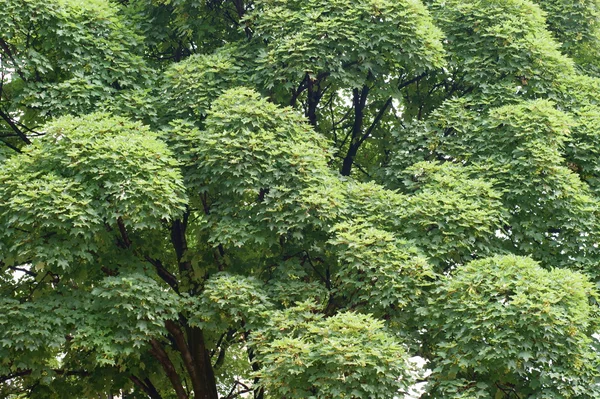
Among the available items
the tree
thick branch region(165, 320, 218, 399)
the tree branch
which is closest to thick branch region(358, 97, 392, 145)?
the tree

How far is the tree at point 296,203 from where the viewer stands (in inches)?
579

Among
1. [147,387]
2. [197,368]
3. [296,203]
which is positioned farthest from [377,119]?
[147,387]

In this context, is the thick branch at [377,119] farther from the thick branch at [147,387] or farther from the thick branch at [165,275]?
the thick branch at [147,387]

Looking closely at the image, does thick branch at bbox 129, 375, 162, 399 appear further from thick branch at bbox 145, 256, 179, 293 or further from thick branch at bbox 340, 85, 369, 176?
thick branch at bbox 340, 85, 369, 176

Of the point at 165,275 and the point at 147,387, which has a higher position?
the point at 165,275

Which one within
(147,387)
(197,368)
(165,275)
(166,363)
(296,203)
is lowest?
(147,387)

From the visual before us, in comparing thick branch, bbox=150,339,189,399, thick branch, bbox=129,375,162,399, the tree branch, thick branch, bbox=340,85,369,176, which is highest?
the tree branch

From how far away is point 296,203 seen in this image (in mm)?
16297

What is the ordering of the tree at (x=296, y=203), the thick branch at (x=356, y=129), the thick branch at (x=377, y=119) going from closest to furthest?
the tree at (x=296, y=203)
the thick branch at (x=356, y=129)
the thick branch at (x=377, y=119)

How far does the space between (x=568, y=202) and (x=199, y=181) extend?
23.9 feet

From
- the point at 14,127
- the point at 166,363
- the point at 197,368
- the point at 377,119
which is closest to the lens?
the point at 14,127

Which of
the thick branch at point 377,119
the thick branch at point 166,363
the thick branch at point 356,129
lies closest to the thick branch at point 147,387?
the thick branch at point 166,363

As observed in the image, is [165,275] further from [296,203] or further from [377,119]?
[377,119]

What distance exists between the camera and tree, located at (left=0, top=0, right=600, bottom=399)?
14719 mm
